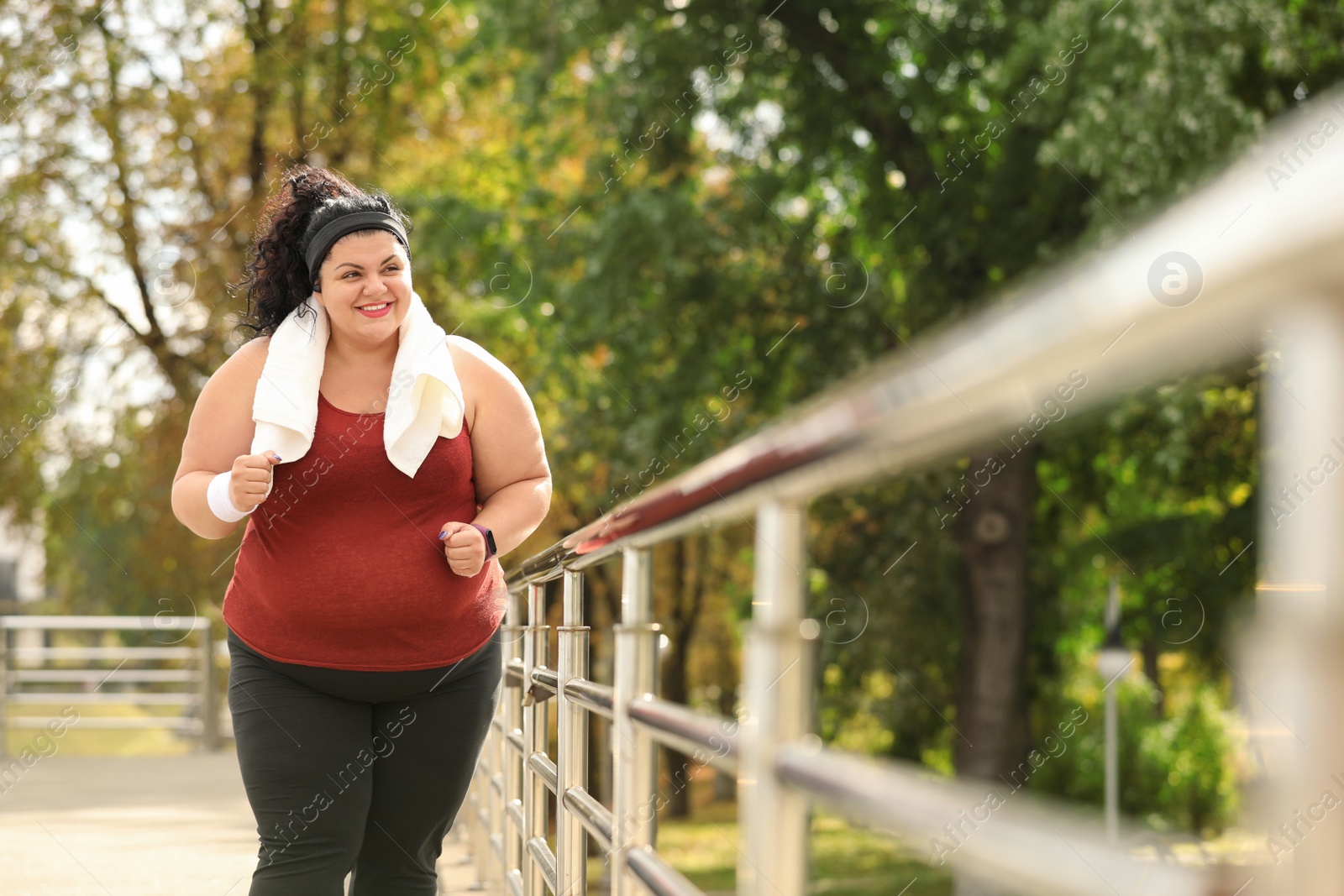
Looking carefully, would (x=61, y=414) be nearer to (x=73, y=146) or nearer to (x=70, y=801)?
(x=73, y=146)

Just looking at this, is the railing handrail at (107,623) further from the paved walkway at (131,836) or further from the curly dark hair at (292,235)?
the curly dark hair at (292,235)

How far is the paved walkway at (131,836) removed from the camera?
4.79m

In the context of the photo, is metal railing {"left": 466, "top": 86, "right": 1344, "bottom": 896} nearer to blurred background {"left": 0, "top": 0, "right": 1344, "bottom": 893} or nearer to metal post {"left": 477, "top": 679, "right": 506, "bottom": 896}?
metal post {"left": 477, "top": 679, "right": 506, "bottom": 896}

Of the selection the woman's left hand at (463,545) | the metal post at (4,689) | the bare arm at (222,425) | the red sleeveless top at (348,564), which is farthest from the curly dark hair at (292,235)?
the metal post at (4,689)

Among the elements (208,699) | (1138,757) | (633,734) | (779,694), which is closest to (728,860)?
(1138,757)

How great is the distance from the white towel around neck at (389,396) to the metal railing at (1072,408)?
723 mm

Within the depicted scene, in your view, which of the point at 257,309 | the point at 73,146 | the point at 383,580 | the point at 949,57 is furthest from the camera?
the point at 73,146

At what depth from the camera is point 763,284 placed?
1199 cm

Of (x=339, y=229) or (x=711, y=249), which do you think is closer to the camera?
(x=339, y=229)

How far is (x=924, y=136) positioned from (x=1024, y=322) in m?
11.6

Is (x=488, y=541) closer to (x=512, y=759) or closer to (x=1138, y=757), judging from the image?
(x=512, y=759)

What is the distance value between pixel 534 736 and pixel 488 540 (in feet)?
3.36

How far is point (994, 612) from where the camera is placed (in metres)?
12.1

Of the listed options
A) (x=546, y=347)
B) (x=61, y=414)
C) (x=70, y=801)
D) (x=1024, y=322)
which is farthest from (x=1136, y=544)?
(x=1024, y=322)
